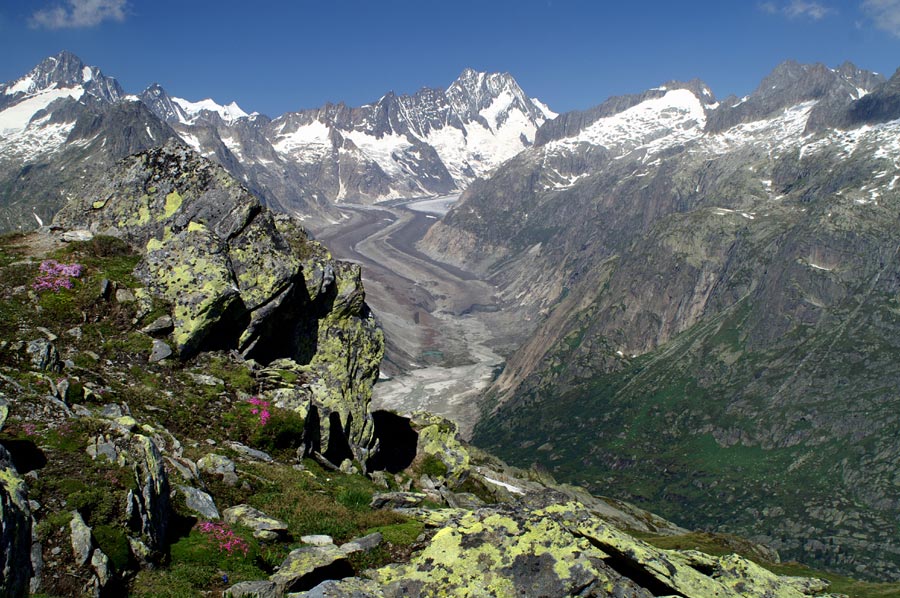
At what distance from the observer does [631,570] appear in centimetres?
2019

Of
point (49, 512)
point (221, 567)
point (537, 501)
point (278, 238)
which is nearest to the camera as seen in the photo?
point (49, 512)

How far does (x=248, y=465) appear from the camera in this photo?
1172 inches

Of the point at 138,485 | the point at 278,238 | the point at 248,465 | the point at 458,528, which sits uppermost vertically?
the point at 278,238

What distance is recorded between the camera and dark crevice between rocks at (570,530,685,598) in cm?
1950

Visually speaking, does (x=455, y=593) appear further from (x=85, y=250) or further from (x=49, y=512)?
(x=85, y=250)

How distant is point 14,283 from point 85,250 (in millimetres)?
5916

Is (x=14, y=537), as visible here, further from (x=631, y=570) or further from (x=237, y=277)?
(x=237, y=277)

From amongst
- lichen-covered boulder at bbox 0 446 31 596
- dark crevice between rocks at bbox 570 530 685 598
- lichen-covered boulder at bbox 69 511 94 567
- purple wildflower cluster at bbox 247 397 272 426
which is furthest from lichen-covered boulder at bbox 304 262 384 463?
lichen-covered boulder at bbox 0 446 31 596

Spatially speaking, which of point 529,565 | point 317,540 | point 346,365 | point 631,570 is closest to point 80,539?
point 317,540

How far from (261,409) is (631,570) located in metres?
22.5

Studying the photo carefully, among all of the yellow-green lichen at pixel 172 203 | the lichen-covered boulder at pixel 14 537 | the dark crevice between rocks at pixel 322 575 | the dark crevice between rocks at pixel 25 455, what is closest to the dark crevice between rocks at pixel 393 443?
the yellow-green lichen at pixel 172 203

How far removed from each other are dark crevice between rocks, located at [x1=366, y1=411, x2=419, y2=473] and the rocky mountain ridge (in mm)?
235

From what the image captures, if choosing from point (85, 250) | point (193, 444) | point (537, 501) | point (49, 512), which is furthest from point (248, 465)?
point (85, 250)

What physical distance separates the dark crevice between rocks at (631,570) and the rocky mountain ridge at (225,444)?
7 centimetres
